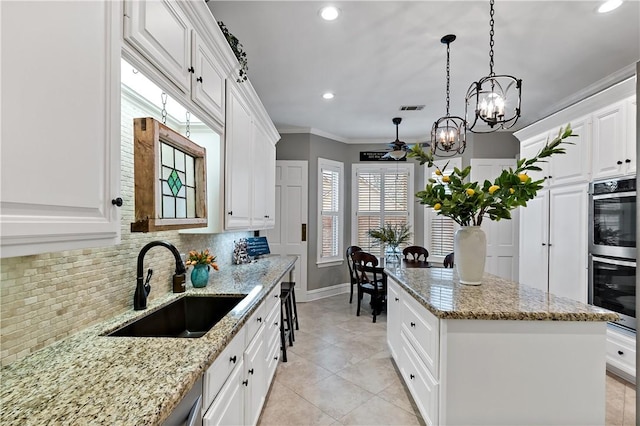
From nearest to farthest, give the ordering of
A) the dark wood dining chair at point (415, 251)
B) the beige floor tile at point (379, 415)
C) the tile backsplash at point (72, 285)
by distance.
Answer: the tile backsplash at point (72, 285), the beige floor tile at point (379, 415), the dark wood dining chair at point (415, 251)

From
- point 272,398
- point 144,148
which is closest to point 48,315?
Result: point 144,148

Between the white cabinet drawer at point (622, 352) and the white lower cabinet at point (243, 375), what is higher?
the white lower cabinet at point (243, 375)

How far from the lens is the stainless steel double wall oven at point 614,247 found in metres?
2.54

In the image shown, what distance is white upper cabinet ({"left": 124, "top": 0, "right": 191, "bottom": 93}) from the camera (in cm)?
113

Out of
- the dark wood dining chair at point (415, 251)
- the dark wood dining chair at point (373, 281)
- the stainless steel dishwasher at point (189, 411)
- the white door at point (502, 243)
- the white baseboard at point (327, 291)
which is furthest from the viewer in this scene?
the white baseboard at point (327, 291)

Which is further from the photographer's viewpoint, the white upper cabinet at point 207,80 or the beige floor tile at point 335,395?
the beige floor tile at point 335,395

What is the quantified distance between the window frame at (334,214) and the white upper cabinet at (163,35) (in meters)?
3.94

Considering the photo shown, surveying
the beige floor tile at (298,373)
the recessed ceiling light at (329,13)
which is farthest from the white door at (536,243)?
the recessed ceiling light at (329,13)

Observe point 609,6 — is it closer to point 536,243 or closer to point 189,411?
point 536,243

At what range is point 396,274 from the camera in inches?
102

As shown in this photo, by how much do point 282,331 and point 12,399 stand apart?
2403mm

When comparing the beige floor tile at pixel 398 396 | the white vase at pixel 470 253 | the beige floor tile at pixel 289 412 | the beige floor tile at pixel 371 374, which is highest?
the white vase at pixel 470 253

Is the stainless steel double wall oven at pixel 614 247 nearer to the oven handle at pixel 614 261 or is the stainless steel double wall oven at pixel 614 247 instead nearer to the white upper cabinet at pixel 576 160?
the oven handle at pixel 614 261

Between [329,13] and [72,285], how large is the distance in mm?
2338
